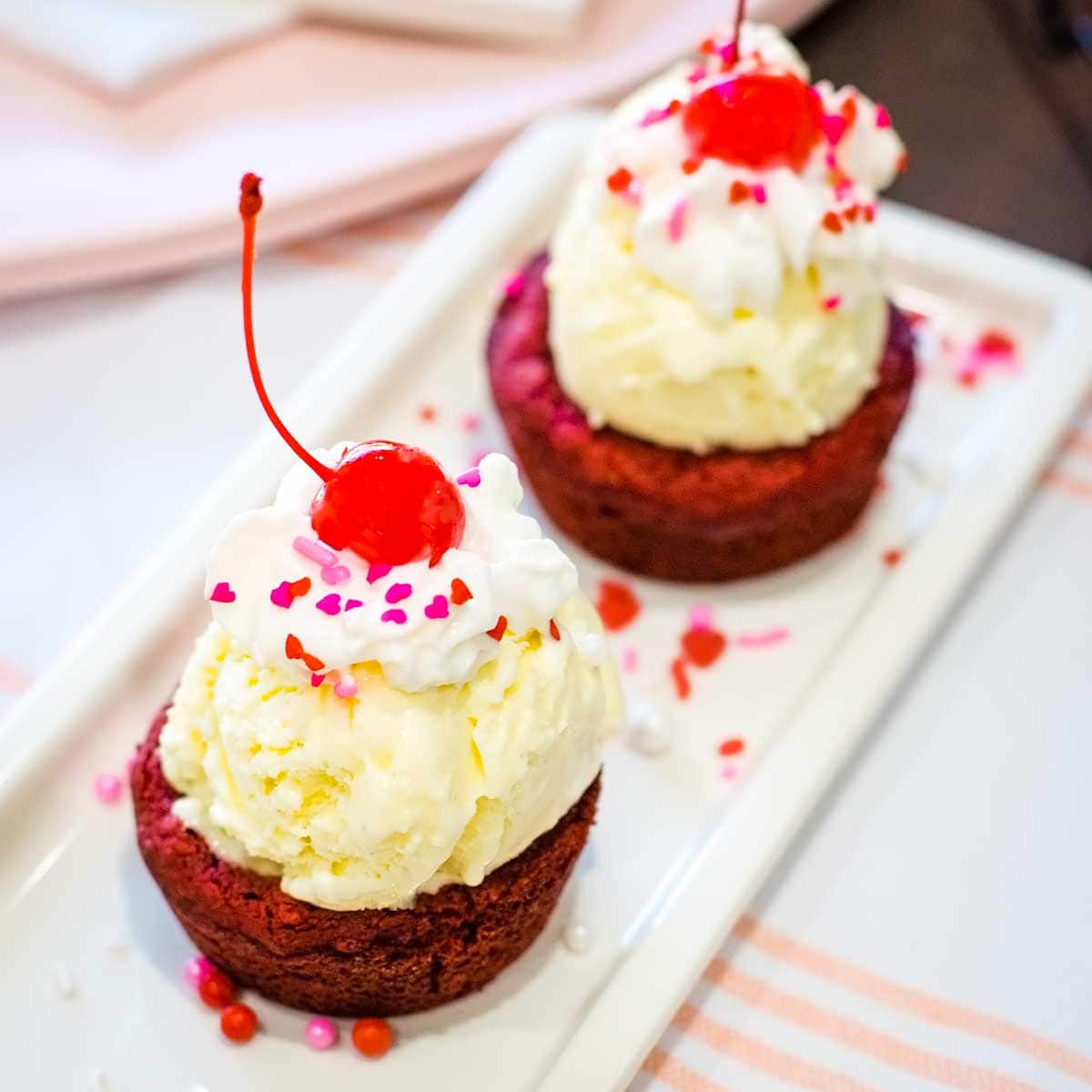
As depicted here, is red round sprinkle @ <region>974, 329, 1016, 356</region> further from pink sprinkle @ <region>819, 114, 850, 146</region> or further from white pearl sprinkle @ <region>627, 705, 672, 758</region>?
white pearl sprinkle @ <region>627, 705, 672, 758</region>

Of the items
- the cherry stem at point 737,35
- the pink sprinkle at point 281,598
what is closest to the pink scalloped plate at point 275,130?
the cherry stem at point 737,35

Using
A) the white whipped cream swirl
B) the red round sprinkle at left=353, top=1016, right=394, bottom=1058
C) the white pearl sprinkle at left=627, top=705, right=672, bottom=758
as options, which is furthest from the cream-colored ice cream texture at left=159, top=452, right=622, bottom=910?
the white pearl sprinkle at left=627, top=705, right=672, bottom=758

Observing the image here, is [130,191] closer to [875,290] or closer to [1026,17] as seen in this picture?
[875,290]

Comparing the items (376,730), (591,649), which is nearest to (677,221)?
(591,649)

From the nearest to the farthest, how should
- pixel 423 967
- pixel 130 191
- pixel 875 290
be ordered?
1. pixel 423 967
2. pixel 875 290
3. pixel 130 191

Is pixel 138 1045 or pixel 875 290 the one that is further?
pixel 875 290

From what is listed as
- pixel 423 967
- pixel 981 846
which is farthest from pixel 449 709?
pixel 981 846

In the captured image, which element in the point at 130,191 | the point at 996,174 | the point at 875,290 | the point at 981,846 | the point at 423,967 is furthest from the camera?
the point at 996,174
